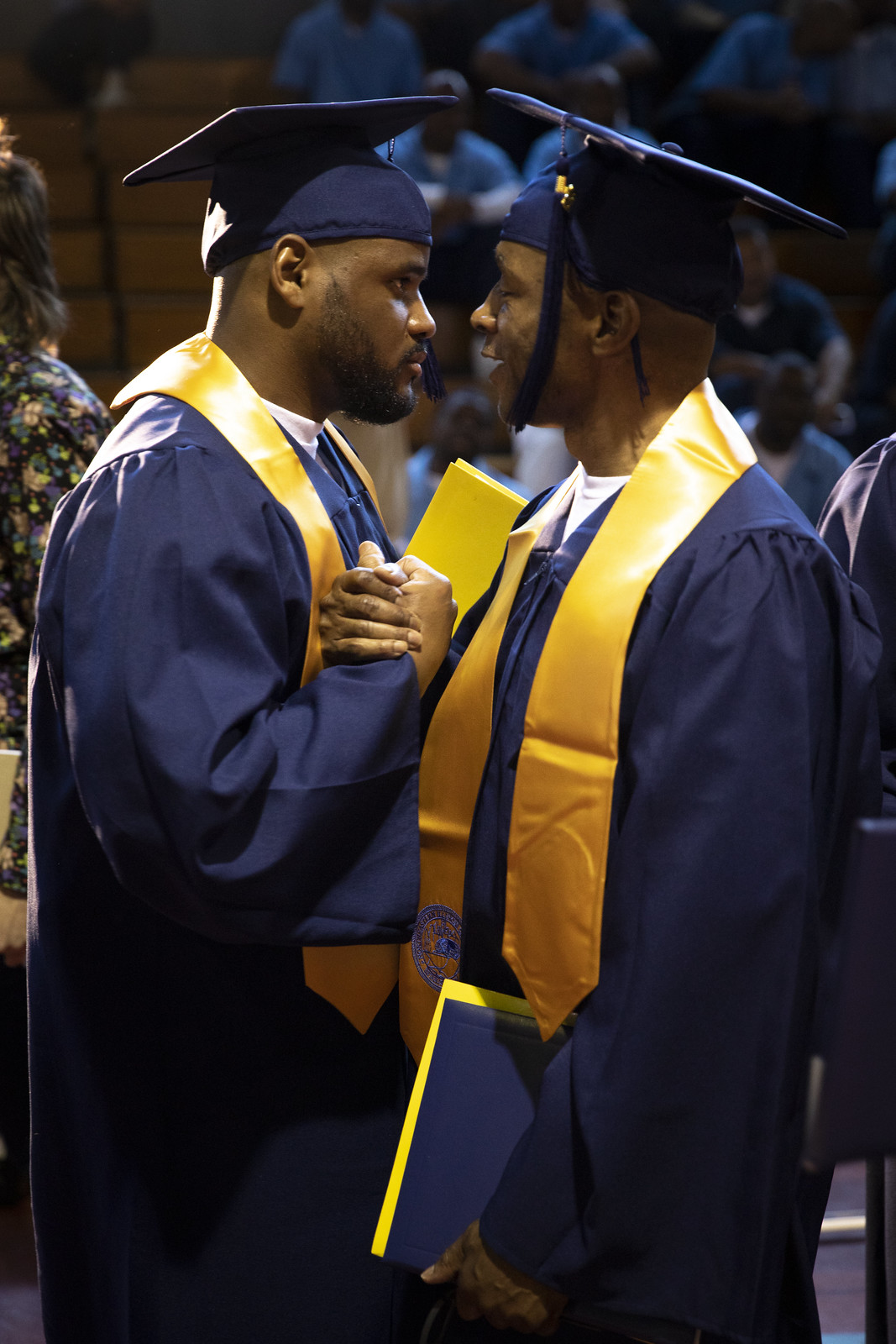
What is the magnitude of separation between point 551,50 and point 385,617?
649 centimetres

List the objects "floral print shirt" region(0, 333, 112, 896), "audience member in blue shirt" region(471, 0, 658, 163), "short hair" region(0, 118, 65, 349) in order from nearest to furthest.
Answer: "floral print shirt" region(0, 333, 112, 896) < "short hair" region(0, 118, 65, 349) < "audience member in blue shirt" region(471, 0, 658, 163)

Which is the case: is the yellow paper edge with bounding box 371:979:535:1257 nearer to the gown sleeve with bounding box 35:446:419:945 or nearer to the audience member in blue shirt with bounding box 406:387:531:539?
the gown sleeve with bounding box 35:446:419:945

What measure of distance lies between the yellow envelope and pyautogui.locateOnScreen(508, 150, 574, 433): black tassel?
382 mm

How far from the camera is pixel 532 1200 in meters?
1.42

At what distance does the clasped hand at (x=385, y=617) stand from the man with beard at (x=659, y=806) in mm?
108

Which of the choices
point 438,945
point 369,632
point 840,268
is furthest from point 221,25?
point 438,945

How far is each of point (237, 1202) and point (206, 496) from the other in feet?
2.85

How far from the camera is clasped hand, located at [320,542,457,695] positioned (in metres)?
1.61

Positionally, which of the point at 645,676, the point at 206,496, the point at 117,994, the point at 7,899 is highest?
the point at 206,496

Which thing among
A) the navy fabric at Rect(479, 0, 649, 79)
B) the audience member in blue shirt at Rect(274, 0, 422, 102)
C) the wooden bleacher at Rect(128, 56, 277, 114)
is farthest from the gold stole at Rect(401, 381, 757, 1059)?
the wooden bleacher at Rect(128, 56, 277, 114)

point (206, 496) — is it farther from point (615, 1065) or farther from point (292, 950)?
point (615, 1065)

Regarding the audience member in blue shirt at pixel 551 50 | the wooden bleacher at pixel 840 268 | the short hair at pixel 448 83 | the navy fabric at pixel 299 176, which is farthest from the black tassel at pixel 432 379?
the wooden bleacher at pixel 840 268

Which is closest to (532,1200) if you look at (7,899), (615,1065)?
(615,1065)

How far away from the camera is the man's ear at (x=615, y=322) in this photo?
5.08ft
